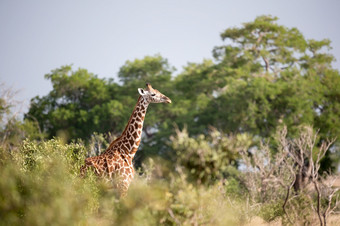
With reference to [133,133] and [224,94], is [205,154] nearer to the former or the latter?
[133,133]

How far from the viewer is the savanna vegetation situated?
29.0ft

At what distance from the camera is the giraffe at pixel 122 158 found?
1157 cm

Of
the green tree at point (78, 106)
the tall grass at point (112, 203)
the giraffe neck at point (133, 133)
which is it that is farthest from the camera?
the green tree at point (78, 106)

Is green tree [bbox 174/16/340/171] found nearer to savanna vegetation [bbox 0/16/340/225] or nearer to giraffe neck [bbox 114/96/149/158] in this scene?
savanna vegetation [bbox 0/16/340/225]

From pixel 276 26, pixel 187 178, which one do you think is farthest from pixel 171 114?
pixel 187 178

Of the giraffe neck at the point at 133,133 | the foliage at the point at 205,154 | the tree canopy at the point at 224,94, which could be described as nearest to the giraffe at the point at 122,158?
the giraffe neck at the point at 133,133

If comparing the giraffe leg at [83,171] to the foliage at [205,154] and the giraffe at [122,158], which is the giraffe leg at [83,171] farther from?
the foliage at [205,154]

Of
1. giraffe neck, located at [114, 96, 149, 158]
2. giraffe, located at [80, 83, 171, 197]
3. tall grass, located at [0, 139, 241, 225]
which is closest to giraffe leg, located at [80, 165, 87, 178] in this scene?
giraffe, located at [80, 83, 171, 197]

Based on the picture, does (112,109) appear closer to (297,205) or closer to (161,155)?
(161,155)

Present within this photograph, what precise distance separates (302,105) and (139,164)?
13402 mm

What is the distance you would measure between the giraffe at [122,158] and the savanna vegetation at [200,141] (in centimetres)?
32

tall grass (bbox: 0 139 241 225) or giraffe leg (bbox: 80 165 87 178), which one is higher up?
giraffe leg (bbox: 80 165 87 178)

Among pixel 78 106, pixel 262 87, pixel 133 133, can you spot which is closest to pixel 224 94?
pixel 262 87

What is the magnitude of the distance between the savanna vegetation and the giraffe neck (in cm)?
93
